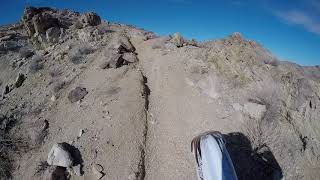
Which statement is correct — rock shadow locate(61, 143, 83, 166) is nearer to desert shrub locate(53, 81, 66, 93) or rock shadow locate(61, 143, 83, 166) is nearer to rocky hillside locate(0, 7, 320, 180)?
rocky hillside locate(0, 7, 320, 180)

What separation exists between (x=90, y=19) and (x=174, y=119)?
13.4m

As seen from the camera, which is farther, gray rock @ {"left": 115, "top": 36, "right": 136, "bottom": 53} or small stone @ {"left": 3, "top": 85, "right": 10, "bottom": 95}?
gray rock @ {"left": 115, "top": 36, "right": 136, "bottom": 53}

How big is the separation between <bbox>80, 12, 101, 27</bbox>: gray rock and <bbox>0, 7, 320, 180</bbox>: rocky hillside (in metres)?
5.08

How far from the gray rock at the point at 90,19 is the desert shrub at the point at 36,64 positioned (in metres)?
5.30

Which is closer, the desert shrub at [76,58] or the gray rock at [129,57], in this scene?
the gray rock at [129,57]

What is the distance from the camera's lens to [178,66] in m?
15.8

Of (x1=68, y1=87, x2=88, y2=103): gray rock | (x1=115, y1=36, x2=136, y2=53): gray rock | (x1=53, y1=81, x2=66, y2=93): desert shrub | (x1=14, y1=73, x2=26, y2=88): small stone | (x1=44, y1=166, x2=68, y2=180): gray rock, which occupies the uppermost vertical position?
(x1=115, y1=36, x2=136, y2=53): gray rock

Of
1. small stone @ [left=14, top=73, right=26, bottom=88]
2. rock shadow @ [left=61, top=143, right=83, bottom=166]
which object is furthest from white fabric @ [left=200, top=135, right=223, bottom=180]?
small stone @ [left=14, top=73, right=26, bottom=88]

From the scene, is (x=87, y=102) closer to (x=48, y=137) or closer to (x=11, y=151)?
(x=48, y=137)

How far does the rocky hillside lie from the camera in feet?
35.4

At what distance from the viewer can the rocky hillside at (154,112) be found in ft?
35.4

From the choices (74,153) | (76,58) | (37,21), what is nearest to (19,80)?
(76,58)

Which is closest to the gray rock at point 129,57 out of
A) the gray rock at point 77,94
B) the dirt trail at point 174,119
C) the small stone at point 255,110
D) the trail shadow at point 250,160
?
the dirt trail at point 174,119

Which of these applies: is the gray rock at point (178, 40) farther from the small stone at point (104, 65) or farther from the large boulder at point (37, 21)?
the large boulder at point (37, 21)
